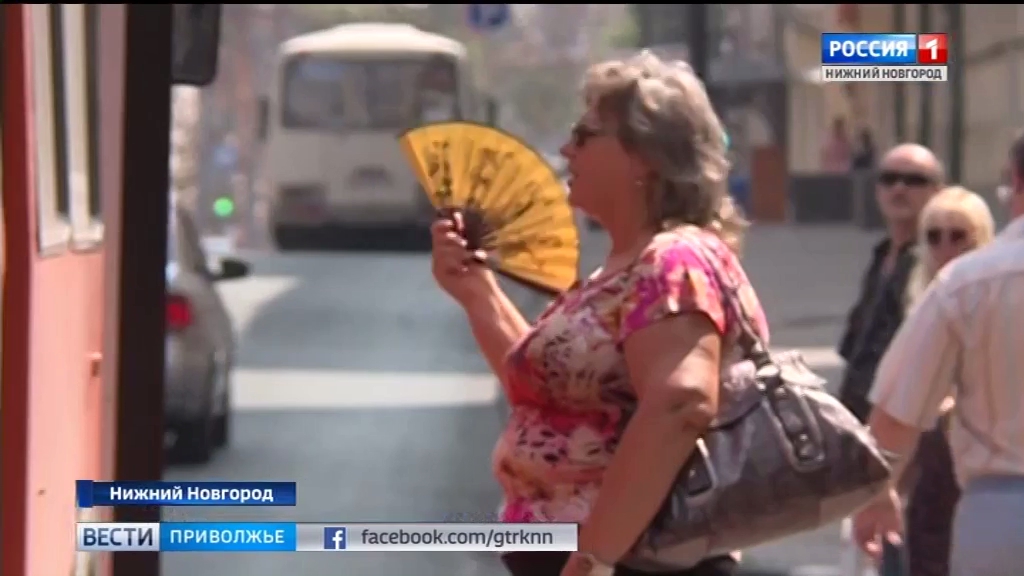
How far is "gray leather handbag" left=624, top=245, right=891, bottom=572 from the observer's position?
9.39 feet

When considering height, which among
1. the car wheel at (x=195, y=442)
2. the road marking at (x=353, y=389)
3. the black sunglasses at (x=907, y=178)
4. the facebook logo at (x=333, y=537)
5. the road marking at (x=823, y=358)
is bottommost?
the road marking at (x=353, y=389)

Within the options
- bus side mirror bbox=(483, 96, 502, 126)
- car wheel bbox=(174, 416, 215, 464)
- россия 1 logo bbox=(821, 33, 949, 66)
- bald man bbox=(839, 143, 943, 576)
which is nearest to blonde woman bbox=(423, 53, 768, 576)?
россия 1 logo bbox=(821, 33, 949, 66)

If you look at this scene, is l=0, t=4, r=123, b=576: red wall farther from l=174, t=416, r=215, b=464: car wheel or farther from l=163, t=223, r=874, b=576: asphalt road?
l=174, t=416, r=215, b=464: car wheel

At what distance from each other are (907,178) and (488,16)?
3396mm

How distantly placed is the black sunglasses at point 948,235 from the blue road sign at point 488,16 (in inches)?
110

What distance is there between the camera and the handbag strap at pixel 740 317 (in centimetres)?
288

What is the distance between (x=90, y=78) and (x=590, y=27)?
300cm

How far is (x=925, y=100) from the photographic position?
4.76 m

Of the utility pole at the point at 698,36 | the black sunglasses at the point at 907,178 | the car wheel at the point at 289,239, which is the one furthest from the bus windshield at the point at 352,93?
the black sunglasses at the point at 907,178

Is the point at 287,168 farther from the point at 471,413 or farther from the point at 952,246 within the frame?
the point at 952,246

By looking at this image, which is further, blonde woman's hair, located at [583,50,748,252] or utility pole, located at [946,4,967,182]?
utility pole, located at [946,4,967,182]

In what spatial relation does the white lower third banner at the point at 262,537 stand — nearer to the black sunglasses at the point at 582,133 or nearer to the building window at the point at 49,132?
the building window at the point at 49,132

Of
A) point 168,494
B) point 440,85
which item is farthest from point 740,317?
point 440,85

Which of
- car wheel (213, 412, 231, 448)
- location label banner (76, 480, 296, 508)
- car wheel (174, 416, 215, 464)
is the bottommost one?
car wheel (213, 412, 231, 448)
